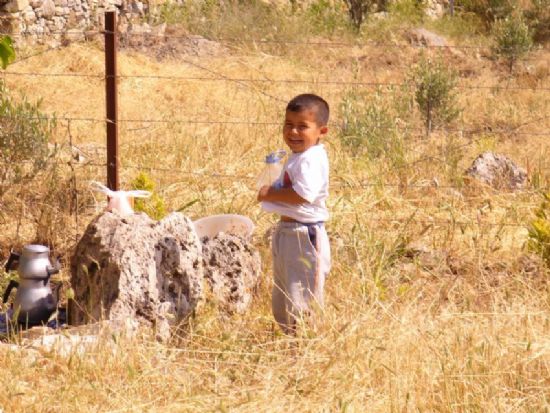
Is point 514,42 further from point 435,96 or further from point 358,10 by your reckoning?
point 435,96

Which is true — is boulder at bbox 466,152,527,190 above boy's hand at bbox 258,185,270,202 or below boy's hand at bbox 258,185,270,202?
below

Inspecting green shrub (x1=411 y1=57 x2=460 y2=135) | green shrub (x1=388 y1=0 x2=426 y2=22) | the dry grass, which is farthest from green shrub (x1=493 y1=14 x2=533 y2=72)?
green shrub (x1=388 y1=0 x2=426 y2=22)

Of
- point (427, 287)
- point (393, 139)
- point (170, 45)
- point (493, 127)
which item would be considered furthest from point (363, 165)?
point (170, 45)

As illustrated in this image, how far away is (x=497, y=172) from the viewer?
731 centimetres

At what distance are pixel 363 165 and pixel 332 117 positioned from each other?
2.82 meters

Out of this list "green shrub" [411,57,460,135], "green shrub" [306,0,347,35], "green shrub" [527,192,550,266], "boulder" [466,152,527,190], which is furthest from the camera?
"green shrub" [306,0,347,35]

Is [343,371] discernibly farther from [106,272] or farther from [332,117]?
[332,117]

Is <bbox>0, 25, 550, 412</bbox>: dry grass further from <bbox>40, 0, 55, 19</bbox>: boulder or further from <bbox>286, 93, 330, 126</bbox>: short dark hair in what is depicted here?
<bbox>40, 0, 55, 19</bbox>: boulder

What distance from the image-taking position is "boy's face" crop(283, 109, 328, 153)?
4.08 metres

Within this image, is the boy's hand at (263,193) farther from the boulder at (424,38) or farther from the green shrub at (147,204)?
the boulder at (424,38)

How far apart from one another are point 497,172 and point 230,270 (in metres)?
3.23

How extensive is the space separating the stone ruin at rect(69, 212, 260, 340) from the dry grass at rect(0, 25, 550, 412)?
0.15 metres

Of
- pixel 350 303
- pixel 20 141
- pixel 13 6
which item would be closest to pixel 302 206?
pixel 350 303

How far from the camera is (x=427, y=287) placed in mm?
4895
